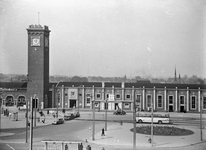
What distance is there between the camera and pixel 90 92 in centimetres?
6097

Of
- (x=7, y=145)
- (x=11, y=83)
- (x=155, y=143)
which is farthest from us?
(x=11, y=83)

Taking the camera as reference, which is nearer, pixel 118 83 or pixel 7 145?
pixel 7 145

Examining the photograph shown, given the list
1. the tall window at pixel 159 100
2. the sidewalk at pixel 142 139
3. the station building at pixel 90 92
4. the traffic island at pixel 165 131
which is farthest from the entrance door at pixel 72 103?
the sidewalk at pixel 142 139

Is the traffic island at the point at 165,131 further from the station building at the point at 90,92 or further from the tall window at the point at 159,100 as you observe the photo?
the tall window at the point at 159,100

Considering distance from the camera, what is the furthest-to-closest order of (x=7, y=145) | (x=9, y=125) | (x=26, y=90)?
(x=26, y=90) → (x=9, y=125) → (x=7, y=145)

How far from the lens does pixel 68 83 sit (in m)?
63.2

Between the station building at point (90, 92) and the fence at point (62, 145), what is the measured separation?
3371cm

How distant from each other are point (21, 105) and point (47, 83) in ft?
22.9

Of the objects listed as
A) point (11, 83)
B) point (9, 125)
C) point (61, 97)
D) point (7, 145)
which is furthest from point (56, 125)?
point (11, 83)

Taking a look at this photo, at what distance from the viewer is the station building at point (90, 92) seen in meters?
58.2

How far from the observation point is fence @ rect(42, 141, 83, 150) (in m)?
22.2

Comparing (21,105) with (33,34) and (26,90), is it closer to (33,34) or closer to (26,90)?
(26,90)

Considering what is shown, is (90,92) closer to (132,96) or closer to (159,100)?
(132,96)

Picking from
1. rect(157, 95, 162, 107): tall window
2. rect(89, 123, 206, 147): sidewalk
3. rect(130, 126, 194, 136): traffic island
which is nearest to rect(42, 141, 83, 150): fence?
rect(89, 123, 206, 147): sidewalk
